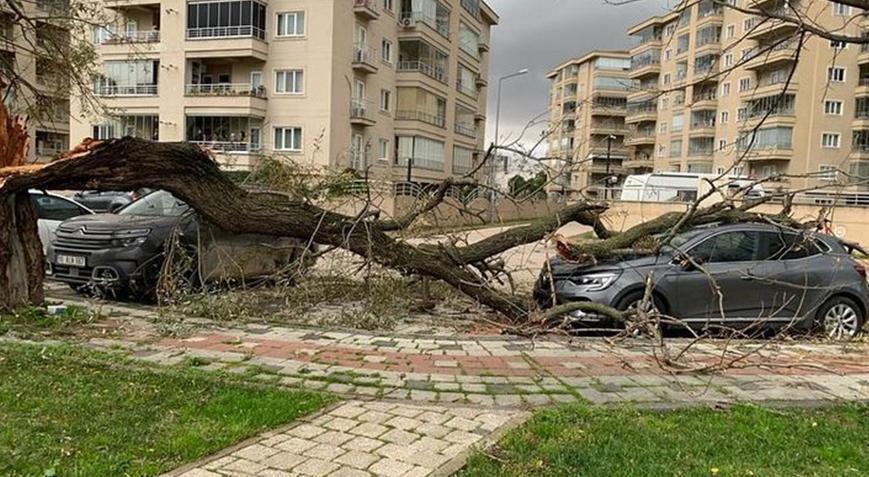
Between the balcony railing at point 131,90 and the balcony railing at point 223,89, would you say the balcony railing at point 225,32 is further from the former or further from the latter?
the balcony railing at point 131,90

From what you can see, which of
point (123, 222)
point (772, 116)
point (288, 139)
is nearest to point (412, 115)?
point (288, 139)

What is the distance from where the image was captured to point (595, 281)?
8633 mm

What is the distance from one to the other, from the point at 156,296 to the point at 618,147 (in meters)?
85.3

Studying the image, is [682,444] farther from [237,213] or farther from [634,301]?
[237,213]

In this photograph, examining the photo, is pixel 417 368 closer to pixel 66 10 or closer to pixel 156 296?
pixel 156 296

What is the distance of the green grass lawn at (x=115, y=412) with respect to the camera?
12.6 ft

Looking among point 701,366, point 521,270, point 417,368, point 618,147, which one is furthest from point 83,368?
point 618,147

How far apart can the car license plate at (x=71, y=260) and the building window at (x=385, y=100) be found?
36.5m

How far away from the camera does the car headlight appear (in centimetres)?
855

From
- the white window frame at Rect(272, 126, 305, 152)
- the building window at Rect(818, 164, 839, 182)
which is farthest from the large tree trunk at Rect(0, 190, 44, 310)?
the white window frame at Rect(272, 126, 305, 152)

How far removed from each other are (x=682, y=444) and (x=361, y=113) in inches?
1544

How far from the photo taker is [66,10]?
12008 mm

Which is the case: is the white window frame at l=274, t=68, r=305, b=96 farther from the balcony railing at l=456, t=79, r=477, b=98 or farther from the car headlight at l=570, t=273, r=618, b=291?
the car headlight at l=570, t=273, r=618, b=291

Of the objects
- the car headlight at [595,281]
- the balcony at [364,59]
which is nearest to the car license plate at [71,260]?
the car headlight at [595,281]
